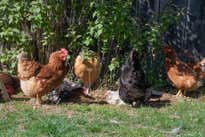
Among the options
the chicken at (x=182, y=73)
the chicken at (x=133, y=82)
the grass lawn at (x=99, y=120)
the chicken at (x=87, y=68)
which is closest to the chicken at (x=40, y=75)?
the grass lawn at (x=99, y=120)

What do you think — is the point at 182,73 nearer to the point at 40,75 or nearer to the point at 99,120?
the point at 99,120

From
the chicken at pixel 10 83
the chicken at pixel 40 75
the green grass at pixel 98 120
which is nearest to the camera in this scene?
the green grass at pixel 98 120

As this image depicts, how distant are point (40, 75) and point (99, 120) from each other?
133 centimetres

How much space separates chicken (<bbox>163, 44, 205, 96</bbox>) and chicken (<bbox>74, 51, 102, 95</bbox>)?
1.18 metres

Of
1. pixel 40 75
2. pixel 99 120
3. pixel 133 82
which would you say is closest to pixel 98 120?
pixel 99 120

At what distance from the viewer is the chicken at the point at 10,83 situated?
9.11 meters

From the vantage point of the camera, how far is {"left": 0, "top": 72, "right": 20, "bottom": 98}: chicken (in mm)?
9109

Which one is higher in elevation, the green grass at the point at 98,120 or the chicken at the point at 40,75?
the chicken at the point at 40,75

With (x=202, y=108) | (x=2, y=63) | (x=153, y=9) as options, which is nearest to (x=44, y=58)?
(x=2, y=63)

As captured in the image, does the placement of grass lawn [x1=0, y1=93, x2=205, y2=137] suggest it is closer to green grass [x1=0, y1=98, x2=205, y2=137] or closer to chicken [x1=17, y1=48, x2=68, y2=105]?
green grass [x1=0, y1=98, x2=205, y2=137]

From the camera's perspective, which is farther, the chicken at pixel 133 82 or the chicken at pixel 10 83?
the chicken at pixel 10 83

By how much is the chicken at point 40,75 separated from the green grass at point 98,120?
241 millimetres

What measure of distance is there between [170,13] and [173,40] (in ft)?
2.92

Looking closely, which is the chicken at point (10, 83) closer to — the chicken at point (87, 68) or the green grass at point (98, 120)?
the green grass at point (98, 120)
